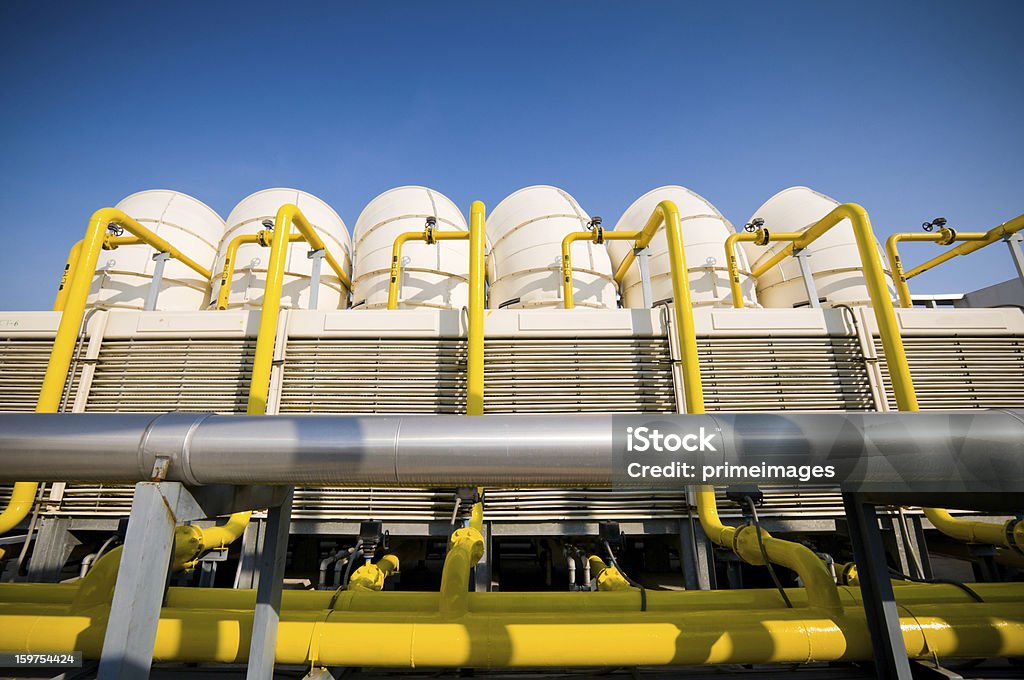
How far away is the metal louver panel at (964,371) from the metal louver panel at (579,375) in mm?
2278

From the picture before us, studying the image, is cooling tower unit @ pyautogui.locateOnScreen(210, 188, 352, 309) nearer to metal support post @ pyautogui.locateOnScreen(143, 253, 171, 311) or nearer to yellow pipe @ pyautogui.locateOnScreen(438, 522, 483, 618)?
metal support post @ pyautogui.locateOnScreen(143, 253, 171, 311)

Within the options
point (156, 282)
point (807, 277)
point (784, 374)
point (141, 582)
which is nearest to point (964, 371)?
point (807, 277)

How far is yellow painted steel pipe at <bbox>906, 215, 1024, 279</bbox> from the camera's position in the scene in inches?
212

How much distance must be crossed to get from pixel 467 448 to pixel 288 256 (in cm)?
571

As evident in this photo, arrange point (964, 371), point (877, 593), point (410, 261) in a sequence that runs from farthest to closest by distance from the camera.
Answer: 1. point (410, 261)
2. point (964, 371)
3. point (877, 593)

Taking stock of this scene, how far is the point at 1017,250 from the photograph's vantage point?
215 inches

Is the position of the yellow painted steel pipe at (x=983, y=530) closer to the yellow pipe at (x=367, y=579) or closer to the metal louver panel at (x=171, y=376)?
the yellow pipe at (x=367, y=579)

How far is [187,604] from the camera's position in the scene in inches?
96.2

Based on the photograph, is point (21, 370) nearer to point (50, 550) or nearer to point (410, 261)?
point (50, 550)

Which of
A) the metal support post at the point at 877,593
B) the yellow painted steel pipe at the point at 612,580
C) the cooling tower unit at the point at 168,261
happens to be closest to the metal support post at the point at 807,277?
the metal support post at the point at 877,593

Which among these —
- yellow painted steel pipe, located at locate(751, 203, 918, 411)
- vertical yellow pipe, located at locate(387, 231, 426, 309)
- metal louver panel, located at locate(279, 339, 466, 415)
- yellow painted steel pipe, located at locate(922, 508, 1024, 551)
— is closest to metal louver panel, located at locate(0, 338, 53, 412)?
metal louver panel, located at locate(279, 339, 466, 415)

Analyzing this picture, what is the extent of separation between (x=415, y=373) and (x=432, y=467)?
299cm

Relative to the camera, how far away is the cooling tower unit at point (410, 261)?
5977 mm

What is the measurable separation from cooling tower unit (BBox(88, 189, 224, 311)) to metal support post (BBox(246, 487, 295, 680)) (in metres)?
5.46
